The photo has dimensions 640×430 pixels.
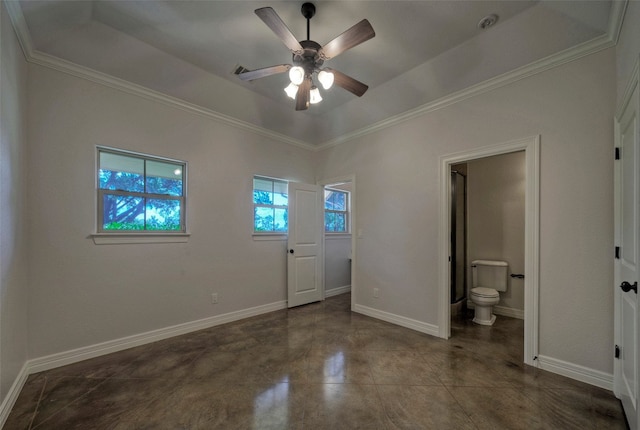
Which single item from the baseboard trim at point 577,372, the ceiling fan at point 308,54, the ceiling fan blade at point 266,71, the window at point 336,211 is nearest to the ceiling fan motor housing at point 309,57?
the ceiling fan at point 308,54

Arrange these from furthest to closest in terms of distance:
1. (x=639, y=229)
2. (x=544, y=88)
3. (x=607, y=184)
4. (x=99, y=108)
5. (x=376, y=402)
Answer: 1. (x=99, y=108)
2. (x=544, y=88)
3. (x=607, y=184)
4. (x=376, y=402)
5. (x=639, y=229)

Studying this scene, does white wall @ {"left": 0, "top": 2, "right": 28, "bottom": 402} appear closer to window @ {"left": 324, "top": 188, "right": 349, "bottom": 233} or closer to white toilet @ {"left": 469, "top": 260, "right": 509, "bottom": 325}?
window @ {"left": 324, "top": 188, "right": 349, "bottom": 233}

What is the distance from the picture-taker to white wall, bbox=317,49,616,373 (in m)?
2.12

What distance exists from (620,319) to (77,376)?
4.37m

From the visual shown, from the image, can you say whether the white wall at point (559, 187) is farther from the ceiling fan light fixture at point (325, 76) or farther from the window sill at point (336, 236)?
the window sill at point (336, 236)

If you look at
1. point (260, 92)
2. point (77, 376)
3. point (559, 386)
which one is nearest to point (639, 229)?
point (559, 386)

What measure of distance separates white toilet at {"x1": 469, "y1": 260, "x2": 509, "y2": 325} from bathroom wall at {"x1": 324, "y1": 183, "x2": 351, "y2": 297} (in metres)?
2.27

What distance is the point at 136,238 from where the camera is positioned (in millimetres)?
2877

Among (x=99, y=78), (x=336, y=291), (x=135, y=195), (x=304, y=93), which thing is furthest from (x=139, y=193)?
(x=336, y=291)

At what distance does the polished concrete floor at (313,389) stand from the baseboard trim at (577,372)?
0.06 meters

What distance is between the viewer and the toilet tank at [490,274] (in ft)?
12.4

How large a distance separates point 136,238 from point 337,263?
3.42 metres

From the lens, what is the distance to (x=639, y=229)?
1480 millimetres

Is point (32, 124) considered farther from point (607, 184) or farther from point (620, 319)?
point (620, 319)
